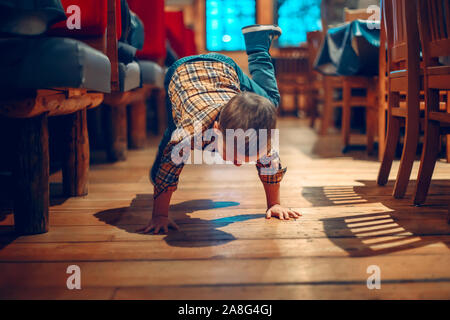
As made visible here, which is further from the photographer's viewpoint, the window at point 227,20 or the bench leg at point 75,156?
the window at point 227,20

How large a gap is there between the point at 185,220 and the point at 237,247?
308 millimetres

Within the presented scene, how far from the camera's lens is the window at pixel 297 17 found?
281 inches

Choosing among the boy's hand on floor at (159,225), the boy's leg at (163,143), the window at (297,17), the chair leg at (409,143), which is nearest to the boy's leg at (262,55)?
the boy's leg at (163,143)

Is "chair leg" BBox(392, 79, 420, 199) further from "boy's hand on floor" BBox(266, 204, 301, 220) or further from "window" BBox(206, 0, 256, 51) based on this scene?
"window" BBox(206, 0, 256, 51)

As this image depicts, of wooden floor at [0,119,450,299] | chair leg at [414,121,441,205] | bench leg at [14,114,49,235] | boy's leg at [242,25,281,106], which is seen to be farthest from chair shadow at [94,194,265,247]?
chair leg at [414,121,441,205]

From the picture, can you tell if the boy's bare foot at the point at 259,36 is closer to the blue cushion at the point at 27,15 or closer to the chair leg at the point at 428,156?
the chair leg at the point at 428,156

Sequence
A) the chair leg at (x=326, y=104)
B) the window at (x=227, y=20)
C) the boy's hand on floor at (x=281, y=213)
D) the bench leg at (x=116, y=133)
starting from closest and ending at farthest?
1. the boy's hand on floor at (x=281, y=213)
2. the bench leg at (x=116, y=133)
3. the chair leg at (x=326, y=104)
4. the window at (x=227, y=20)

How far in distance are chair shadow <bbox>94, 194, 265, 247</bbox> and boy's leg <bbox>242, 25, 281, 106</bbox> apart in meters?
0.43

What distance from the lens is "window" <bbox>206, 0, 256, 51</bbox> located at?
290 inches

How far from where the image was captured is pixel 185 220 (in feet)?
4.69

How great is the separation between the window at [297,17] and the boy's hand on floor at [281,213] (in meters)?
6.01

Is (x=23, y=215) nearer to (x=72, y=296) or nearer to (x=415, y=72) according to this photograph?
(x=72, y=296)

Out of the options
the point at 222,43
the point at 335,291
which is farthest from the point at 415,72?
the point at 222,43

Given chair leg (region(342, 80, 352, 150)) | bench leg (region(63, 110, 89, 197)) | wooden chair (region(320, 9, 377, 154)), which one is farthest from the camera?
chair leg (region(342, 80, 352, 150))
